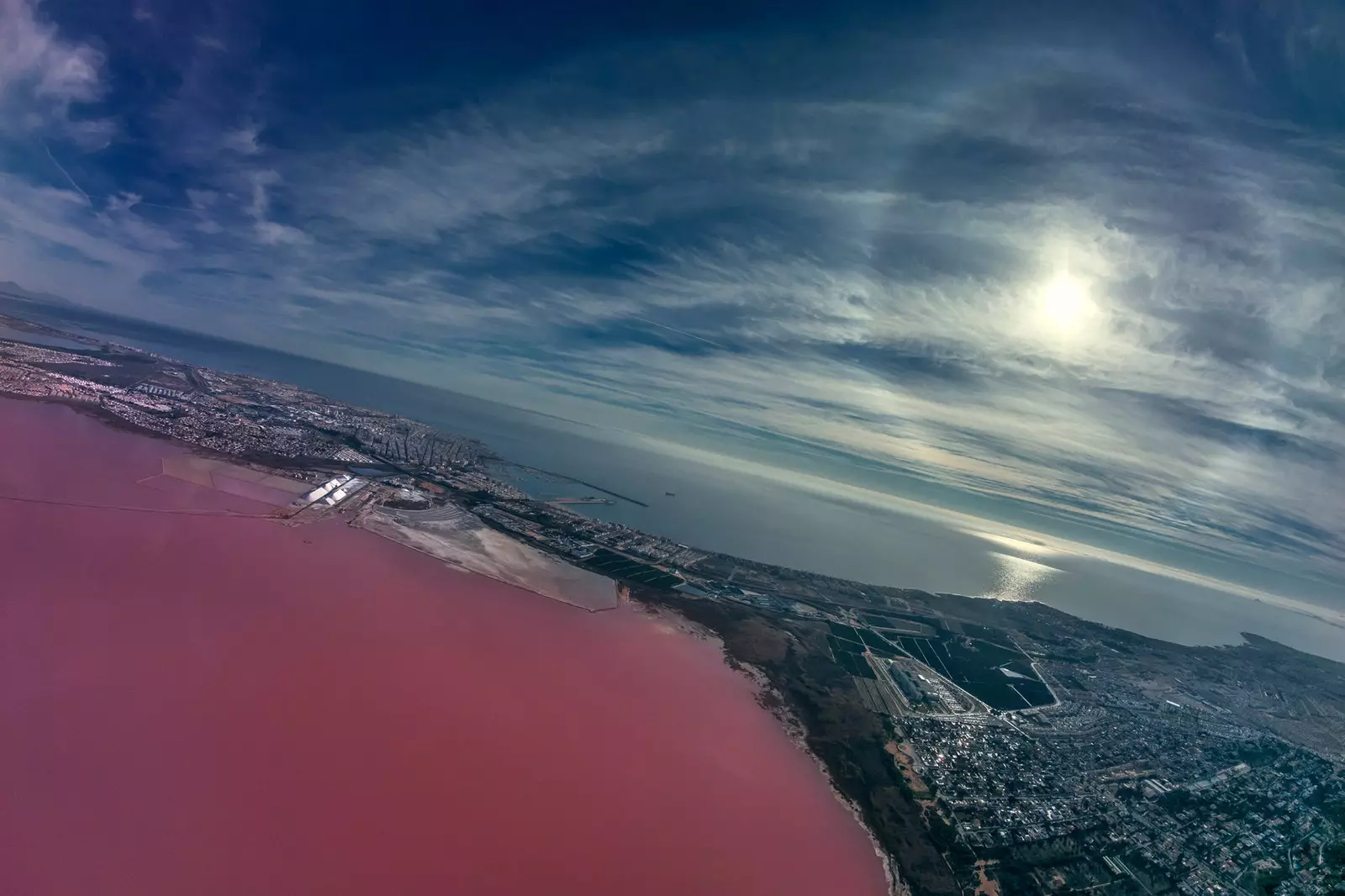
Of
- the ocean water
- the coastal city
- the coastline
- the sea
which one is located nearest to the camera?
the ocean water

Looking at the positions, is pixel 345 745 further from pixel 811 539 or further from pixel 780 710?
pixel 811 539

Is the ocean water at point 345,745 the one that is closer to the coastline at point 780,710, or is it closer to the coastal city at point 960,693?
the coastline at point 780,710

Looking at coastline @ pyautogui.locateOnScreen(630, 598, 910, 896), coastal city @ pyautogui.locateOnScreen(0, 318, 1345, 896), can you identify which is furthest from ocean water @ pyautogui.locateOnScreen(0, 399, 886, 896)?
coastal city @ pyautogui.locateOnScreen(0, 318, 1345, 896)

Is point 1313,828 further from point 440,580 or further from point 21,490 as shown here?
point 21,490

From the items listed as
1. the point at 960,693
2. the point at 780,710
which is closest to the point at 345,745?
the point at 780,710

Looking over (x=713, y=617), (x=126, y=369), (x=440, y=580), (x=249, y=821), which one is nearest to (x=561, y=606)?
(x=440, y=580)

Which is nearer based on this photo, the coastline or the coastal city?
the coastline

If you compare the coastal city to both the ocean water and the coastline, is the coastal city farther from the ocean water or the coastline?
the ocean water
